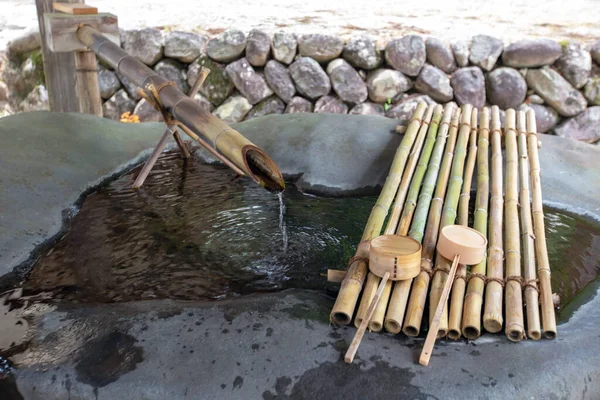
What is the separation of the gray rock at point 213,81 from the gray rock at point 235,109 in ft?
0.39

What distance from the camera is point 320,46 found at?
7012mm

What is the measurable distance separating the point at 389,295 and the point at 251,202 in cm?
190

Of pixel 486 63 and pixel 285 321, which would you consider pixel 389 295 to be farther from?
pixel 486 63

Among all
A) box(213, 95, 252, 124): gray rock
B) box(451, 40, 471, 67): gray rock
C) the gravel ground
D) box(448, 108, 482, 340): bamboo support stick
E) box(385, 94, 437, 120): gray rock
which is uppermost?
the gravel ground

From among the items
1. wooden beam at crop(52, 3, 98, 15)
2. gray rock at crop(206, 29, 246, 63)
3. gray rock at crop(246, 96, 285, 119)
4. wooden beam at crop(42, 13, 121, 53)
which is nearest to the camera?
wooden beam at crop(42, 13, 121, 53)

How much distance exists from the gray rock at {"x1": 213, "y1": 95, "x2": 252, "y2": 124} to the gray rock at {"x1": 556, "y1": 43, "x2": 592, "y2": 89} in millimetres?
4172

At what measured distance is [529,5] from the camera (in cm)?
880

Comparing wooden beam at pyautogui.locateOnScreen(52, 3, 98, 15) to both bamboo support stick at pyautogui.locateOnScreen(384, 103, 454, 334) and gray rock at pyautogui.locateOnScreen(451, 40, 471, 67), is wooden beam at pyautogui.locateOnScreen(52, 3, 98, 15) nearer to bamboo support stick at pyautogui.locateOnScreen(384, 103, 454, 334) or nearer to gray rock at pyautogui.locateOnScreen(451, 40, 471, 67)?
bamboo support stick at pyautogui.locateOnScreen(384, 103, 454, 334)

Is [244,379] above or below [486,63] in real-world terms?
below

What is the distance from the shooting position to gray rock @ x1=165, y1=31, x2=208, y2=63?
23.7ft

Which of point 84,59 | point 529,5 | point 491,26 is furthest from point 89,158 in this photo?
point 529,5

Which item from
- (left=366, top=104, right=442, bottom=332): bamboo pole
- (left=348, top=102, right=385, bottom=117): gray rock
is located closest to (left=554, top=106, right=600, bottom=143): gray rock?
(left=348, top=102, right=385, bottom=117): gray rock

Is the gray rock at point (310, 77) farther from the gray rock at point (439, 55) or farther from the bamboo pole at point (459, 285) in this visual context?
the bamboo pole at point (459, 285)

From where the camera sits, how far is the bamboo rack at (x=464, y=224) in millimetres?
2582
